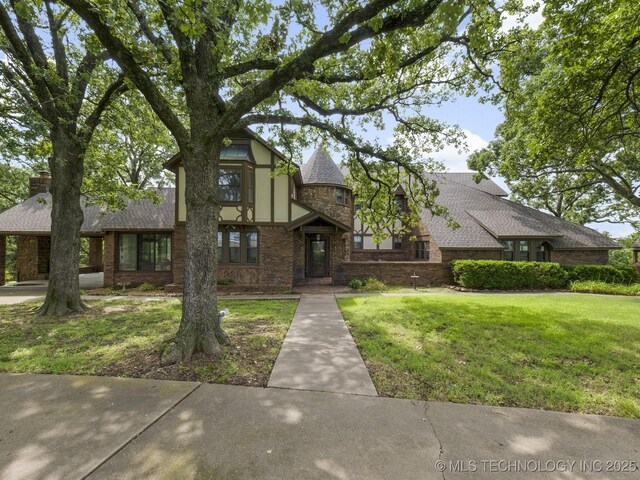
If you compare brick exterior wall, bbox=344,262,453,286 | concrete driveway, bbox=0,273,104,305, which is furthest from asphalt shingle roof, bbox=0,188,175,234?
brick exterior wall, bbox=344,262,453,286

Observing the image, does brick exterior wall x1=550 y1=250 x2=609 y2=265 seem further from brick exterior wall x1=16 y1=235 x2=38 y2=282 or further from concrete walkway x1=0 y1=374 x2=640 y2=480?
brick exterior wall x1=16 y1=235 x2=38 y2=282

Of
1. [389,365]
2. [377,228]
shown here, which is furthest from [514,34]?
[389,365]

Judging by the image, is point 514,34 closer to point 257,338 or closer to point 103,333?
point 257,338

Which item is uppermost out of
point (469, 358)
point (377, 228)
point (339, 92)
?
point (339, 92)

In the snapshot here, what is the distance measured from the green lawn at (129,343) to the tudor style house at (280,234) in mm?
4401

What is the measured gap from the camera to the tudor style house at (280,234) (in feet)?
43.2

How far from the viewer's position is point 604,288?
1325cm

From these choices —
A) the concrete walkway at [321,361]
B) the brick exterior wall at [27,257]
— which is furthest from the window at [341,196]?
the brick exterior wall at [27,257]

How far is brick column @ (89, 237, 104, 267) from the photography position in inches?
886

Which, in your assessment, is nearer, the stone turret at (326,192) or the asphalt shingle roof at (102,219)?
the asphalt shingle roof at (102,219)

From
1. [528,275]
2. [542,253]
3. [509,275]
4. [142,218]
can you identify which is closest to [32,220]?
[142,218]

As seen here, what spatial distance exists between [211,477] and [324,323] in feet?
17.1

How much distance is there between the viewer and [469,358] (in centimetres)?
507

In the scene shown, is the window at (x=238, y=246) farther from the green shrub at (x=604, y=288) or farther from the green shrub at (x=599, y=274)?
the green shrub at (x=599, y=274)
